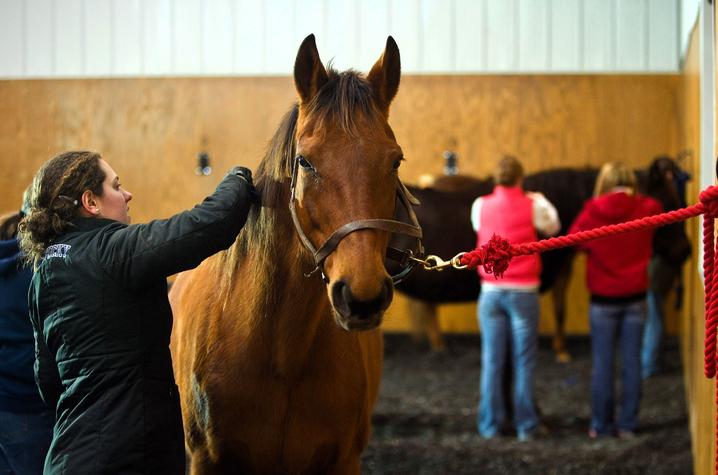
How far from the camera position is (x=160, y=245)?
6.14 feet

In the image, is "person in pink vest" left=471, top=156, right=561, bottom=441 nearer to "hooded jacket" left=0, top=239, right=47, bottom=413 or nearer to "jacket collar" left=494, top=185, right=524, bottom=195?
"jacket collar" left=494, top=185, right=524, bottom=195

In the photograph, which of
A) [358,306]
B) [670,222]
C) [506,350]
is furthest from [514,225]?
[358,306]

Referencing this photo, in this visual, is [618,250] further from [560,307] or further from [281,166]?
[281,166]

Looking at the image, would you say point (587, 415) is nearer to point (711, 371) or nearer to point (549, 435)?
point (549, 435)

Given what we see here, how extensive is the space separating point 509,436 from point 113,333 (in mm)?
4103

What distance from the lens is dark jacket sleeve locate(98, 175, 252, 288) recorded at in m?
1.87

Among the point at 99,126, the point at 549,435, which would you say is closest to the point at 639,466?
the point at 549,435

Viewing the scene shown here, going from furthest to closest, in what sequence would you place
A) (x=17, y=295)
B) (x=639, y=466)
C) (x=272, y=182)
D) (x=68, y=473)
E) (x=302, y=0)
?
(x=302, y=0) → (x=639, y=466) → (x=17, y=295) → (x=272, y=182) → (x=68, y=473)

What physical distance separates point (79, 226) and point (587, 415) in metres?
4.75

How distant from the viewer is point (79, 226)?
200 cm

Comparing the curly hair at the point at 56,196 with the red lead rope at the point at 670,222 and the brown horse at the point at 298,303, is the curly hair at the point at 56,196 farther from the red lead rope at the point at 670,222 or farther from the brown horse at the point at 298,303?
the red lead rope at the point at 670,222

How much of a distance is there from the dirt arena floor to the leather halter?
272 centimetres

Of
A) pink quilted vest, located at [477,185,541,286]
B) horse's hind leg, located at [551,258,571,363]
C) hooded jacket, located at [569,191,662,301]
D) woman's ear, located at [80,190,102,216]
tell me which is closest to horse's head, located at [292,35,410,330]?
woman's ear, located at [80,190,102,216]

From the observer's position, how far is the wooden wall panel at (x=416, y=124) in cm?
787
